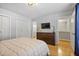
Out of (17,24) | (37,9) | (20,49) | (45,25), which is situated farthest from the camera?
(17,24)

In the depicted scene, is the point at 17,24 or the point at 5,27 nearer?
the point at 5,27

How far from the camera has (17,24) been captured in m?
3.68

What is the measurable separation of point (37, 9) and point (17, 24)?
118 centimetres

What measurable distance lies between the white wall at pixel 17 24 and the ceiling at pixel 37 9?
208mm

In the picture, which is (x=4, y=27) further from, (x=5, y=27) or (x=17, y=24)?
(x=17, y=24)

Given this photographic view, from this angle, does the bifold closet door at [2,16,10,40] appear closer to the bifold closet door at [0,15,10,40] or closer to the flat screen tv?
the bifold closet door at [0,15,10,40]

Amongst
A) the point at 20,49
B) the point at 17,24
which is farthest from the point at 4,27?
the point at 20,49

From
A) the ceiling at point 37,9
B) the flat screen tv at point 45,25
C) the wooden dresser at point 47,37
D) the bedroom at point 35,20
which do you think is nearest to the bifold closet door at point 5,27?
the bedroom at point 35,20

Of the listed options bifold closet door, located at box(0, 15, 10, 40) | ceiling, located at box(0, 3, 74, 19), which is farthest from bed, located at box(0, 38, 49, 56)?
ceiling, located at box(0, 3, 74, 19)

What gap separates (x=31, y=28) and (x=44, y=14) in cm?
119

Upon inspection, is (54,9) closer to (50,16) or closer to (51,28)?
(50,16)

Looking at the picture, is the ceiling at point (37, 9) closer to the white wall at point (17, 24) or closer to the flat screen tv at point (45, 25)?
the white wall at point (17, 24)

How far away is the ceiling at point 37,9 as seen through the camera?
2.91 meters

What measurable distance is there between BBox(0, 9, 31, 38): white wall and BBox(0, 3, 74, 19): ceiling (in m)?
0.21
